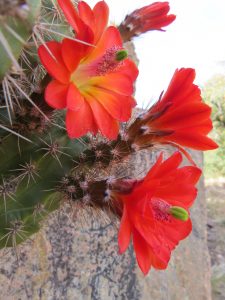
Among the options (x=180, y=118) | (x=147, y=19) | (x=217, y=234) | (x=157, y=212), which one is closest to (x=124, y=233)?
(x=157, y=212)

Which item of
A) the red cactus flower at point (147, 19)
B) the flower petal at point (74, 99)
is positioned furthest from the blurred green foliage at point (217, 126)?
the flower petal at point (74, 99)

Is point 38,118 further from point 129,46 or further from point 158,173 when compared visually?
point 129,46

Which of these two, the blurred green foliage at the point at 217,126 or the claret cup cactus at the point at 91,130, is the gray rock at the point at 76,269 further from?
the blurred green foliage at the point at 217,126

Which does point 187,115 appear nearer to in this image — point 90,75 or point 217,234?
point 90,75

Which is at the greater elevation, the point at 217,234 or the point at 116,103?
the point at 116,103

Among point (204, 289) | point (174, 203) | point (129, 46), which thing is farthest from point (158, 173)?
point (204, 289)
